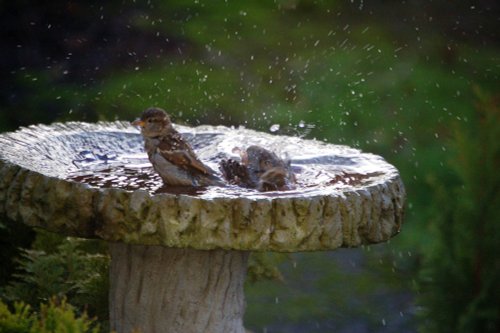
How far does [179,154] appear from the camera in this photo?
4207 mm

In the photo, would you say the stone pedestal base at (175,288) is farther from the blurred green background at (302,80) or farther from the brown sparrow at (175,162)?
the blurred green background at (302,80)

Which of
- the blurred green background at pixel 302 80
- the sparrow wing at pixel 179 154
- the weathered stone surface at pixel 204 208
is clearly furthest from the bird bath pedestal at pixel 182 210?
the blurred green background at pixel 302 80

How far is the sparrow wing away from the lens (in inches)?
165

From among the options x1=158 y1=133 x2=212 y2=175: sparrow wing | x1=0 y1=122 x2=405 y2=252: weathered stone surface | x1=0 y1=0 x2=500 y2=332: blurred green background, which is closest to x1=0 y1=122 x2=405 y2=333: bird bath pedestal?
Result: x1=0 y1=122 x2=405 y2=252: weathered stone surface

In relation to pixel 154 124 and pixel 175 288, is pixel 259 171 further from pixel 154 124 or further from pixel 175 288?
pixel 175 288

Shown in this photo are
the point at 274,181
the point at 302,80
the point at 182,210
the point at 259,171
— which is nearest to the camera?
the point at 182,210

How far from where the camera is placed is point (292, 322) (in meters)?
7.26

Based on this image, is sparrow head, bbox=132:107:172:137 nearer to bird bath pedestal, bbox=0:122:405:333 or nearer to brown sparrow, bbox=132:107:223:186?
brown sparrow, bbox=132:107:223:186

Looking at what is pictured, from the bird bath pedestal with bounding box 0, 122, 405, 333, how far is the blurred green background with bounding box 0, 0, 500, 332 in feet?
8.17

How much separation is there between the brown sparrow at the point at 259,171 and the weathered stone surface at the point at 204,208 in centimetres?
10

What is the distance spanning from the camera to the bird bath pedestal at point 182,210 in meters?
3.68

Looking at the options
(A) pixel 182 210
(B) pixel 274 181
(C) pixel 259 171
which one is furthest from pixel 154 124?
(A) pixel 182 210

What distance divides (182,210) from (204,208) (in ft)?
0.26

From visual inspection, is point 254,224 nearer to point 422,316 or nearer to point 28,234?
point 422,316
